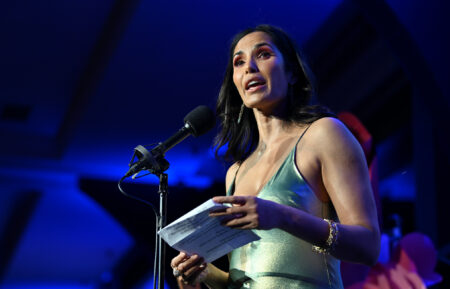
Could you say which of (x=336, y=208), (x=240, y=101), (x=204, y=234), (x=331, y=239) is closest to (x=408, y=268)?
(x=240, y=101)

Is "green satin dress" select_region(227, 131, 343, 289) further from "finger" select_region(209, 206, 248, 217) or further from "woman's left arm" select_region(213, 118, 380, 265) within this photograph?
"finger" select_region(209, 206, 248, 217)

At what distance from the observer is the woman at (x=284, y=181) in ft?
4.73

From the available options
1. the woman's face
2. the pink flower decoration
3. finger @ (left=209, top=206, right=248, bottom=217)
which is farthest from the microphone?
the pink flower decoration

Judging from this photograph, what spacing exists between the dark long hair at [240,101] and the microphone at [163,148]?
259 millimetres

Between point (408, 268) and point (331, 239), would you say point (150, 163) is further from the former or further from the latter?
point (408, 268)

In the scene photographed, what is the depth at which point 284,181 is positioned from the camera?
5.41ft

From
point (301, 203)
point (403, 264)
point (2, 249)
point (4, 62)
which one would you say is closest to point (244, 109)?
point (301, 203)

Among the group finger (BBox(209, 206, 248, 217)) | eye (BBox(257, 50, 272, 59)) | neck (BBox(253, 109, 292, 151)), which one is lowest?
finger (BBox(209, 206, 248, 217))

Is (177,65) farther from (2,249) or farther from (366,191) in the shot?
(2,249)

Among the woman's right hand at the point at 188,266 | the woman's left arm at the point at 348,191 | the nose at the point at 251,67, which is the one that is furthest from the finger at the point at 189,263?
the nose at the point at 251,67

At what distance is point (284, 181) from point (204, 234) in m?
0.33

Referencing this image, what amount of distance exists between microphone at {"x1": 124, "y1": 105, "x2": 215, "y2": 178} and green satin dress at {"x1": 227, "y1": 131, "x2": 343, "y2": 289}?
261mm

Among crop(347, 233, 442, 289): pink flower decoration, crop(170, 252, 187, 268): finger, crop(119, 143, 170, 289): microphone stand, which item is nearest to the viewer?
crop(170, 252, 187, 268): finger

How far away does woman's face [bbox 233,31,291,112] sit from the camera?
1.81 m
